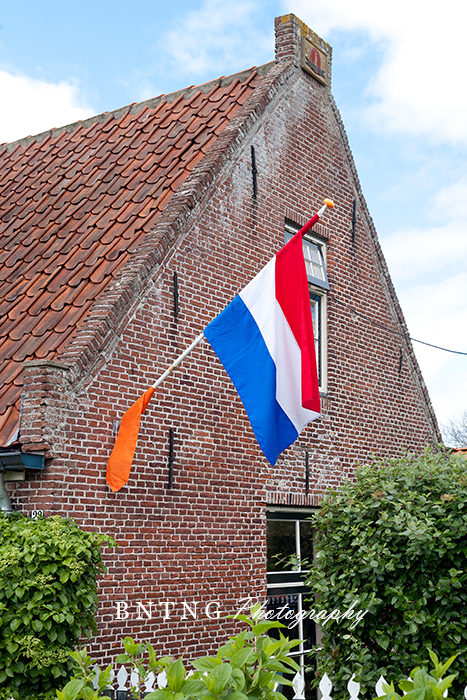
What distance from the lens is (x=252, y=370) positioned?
6043mm

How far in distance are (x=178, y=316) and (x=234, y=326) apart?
1649 mm

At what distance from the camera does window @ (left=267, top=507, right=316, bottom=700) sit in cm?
862

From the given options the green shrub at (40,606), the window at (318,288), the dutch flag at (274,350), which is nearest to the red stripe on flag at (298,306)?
the dutch flag at (274,350)

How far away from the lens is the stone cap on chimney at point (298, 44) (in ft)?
33.9

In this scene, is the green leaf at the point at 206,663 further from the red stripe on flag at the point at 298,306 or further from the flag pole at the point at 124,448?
the flag pole at the point at 124,448

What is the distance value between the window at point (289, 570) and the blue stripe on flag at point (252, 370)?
297cm

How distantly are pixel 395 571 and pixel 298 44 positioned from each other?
787 centimetres

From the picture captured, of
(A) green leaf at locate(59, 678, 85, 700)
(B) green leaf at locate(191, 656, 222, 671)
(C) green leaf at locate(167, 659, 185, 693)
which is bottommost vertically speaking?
(A) green leaf at locate(59, 678, 85, 700)

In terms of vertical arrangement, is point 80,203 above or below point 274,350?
above

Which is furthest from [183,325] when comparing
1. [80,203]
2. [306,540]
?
[306,540]

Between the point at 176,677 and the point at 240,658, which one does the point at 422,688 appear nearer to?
the point at 240,658

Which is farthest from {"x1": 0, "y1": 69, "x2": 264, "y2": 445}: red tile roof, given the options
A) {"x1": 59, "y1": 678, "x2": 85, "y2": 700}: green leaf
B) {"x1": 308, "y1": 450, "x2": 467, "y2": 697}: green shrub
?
{"x1": 59, "y1": 678, "x2": 85, "y2": 700}: green leaf

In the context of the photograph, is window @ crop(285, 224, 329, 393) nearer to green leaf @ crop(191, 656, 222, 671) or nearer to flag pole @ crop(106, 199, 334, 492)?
flag pole @ crop(106, 199, 334, 492)

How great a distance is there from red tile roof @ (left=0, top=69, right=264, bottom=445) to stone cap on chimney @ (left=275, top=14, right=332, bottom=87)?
2.03ft
